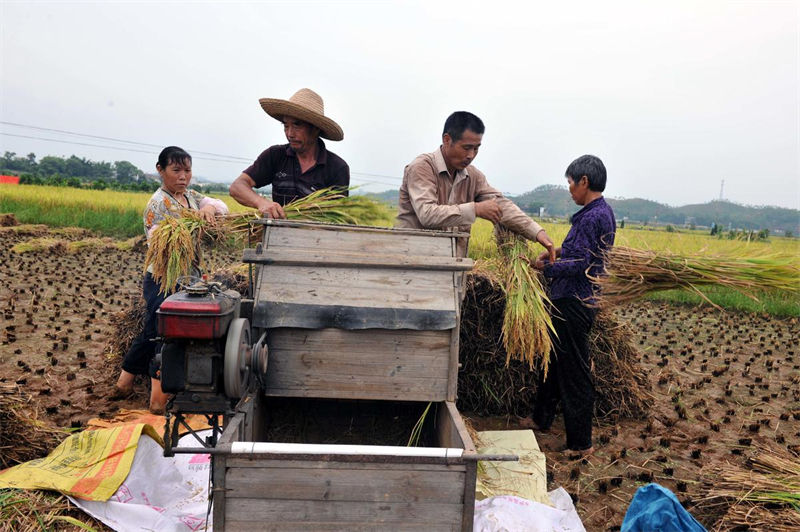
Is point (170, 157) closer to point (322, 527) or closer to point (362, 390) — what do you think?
point (362, 390)

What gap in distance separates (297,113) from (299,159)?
35 cm

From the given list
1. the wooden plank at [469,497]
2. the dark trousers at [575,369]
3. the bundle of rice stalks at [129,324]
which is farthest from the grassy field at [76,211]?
the wooden plank at [469,497]

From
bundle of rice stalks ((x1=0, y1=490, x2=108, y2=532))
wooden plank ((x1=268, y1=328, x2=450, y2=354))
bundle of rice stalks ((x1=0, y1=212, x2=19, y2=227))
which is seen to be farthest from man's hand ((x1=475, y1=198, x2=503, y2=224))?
bundle of rice stalks ((x1=0, y1=212, x2=19, y2=227))

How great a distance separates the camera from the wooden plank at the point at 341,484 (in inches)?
83.4

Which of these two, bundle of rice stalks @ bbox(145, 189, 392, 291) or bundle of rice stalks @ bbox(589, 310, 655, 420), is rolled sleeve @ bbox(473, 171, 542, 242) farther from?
bundle of rice stalks @ bbox(589, 310, 655, 420)

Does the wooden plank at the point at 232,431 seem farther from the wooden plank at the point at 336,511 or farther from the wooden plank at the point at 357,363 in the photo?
the wooden plank at the point at 357,363

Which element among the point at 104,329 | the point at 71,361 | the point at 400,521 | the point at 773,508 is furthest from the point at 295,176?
the point at 104,329

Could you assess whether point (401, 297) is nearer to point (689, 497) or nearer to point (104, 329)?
point (689, 497)

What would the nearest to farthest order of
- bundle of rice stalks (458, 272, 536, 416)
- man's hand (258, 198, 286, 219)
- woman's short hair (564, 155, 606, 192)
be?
man's hand (258, 198, 286, 219)
woman's short hair (564, 155, 606, 192)
bundle of rice stalks (458, 272, 536, 416)

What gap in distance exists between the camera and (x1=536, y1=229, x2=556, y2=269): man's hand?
12.1 feet

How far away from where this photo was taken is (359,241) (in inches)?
125

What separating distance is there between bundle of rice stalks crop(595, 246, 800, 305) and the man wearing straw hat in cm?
194

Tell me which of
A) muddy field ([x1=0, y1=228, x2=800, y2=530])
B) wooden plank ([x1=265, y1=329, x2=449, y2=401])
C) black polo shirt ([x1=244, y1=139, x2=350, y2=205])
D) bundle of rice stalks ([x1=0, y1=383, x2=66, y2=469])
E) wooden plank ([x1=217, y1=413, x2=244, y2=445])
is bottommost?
muddy field ([x1=0, y1=228, x2=800, y2=530])

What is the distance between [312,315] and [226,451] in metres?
0.89
